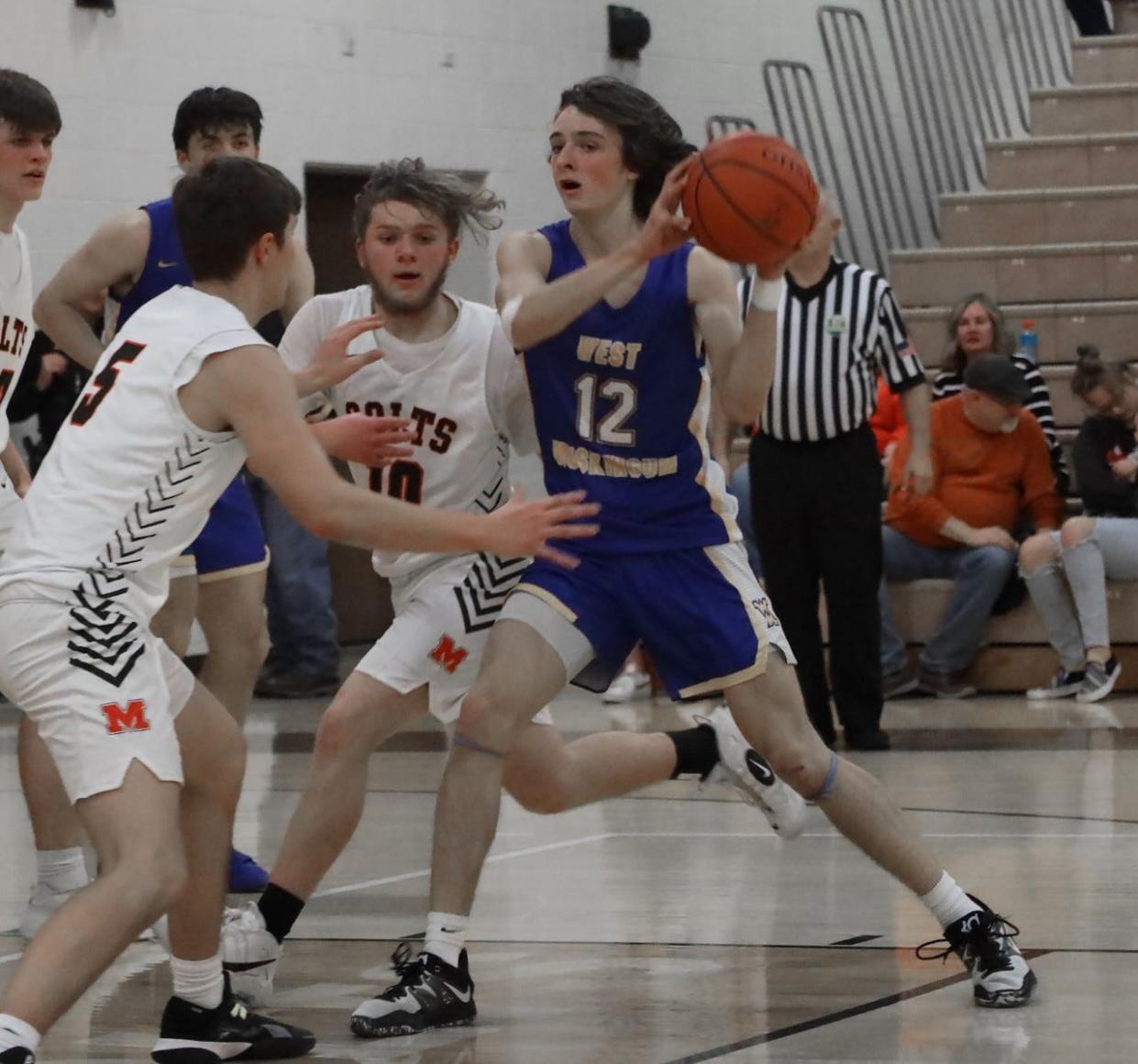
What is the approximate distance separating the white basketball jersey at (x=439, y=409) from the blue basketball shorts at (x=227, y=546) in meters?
0.83

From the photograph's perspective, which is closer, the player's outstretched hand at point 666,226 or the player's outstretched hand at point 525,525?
the player's outstretched hand at point 525,525

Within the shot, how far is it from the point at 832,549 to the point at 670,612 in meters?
3.79

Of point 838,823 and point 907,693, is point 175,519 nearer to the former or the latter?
point 838,823

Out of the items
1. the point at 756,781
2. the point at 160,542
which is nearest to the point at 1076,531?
the point at 756,781

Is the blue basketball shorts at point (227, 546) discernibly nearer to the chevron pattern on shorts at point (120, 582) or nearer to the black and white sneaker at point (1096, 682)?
the chevron pattern on shorts at point (120, 582)

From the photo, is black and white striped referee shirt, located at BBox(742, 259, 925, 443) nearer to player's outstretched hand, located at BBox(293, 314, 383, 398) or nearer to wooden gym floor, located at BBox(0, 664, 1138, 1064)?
wooden gym floor, located at BBox(0, 664, 1138, 1064)

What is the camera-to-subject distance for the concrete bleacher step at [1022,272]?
1178cm

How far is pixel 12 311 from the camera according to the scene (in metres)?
5.10

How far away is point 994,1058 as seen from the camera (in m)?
3.77

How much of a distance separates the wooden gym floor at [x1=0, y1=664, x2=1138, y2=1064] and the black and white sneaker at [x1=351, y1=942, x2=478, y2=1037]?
0.04m

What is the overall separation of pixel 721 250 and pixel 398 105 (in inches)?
300

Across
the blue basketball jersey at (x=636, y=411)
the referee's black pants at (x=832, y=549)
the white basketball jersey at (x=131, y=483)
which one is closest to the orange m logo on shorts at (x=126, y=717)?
the white basketball jersey at (x=131, y=483)

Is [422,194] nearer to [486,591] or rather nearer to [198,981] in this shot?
[486,591]

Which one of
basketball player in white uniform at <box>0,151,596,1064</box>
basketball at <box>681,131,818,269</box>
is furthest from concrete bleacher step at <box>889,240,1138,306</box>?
basketball player in white uniform at <box>0,151,596,1064</box>
